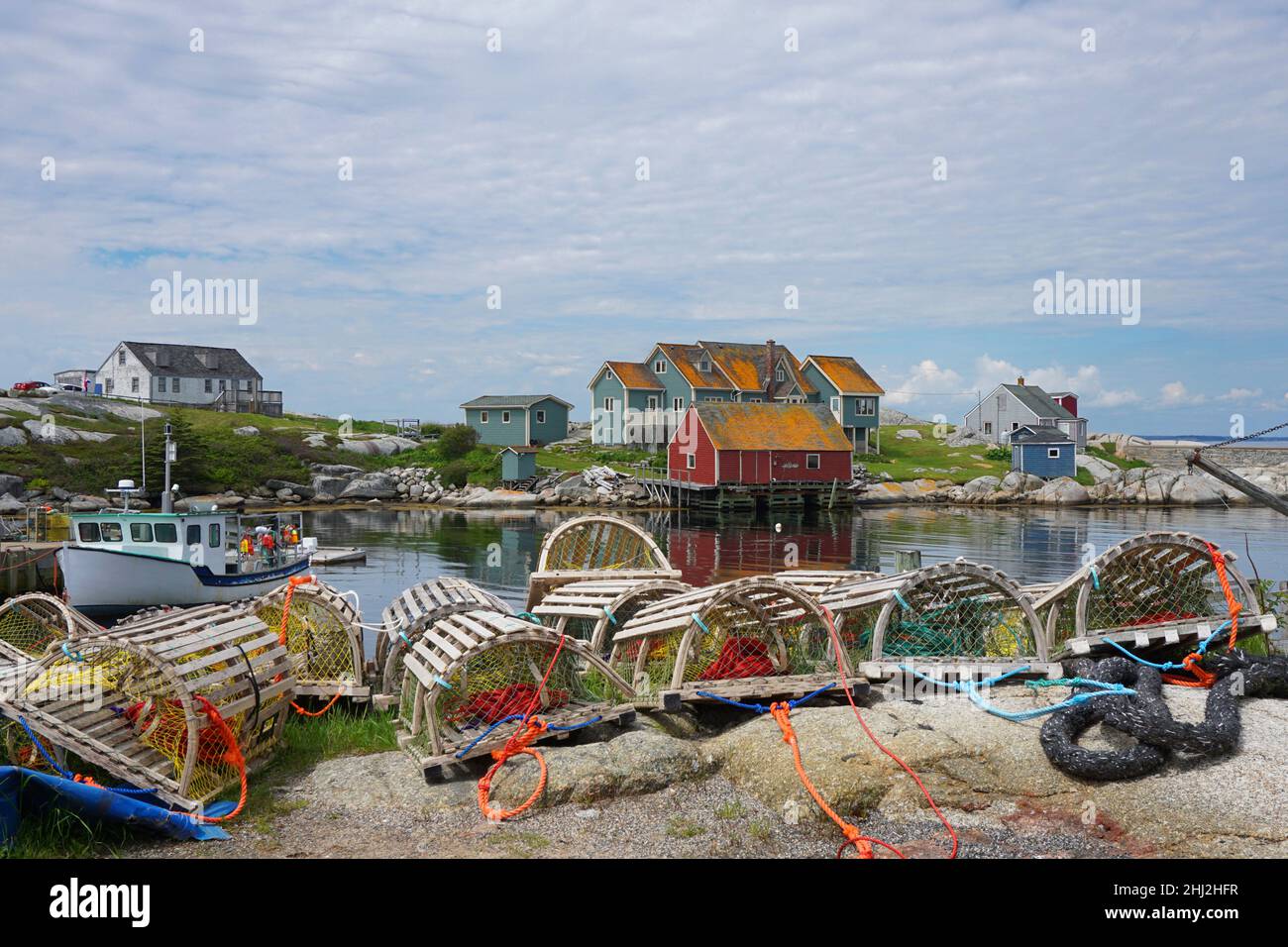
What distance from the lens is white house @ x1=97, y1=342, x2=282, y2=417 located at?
2749 inches

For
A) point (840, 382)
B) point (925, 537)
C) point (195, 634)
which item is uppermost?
point (840, 382)

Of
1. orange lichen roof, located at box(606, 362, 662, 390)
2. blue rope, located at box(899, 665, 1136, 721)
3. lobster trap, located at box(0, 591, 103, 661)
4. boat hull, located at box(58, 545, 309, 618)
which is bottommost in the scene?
boat hull, located at box(58, 545, 309, 618)

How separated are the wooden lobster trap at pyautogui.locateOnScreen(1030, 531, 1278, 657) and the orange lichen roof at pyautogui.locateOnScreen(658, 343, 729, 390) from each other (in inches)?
2069

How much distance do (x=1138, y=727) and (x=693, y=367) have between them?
5720 centimetres

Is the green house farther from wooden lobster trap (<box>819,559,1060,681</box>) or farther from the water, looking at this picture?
wooden lobster trap (<box>819,559,1060,681</box>)

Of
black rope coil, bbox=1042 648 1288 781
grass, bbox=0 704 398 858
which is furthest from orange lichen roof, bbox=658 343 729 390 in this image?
black rope coil, bbox=1042 648 1288 781

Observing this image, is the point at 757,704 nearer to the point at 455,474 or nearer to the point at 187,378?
the point at 455,474

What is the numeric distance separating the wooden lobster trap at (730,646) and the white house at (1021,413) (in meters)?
61.5

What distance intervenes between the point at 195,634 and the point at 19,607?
4.04 m

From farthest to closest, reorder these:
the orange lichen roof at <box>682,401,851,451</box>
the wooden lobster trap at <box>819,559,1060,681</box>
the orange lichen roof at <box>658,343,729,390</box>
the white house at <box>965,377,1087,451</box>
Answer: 1. the white house at <box>965,377,1087,451</box>
2. the orange lichen roof at <box>658,343,729,390</box>
3. the orange lichen roof at <box>682,401,851,451</box>
4. the wooden lobster trap at <box>819,559,1060,681</box>

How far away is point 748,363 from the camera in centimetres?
6656
